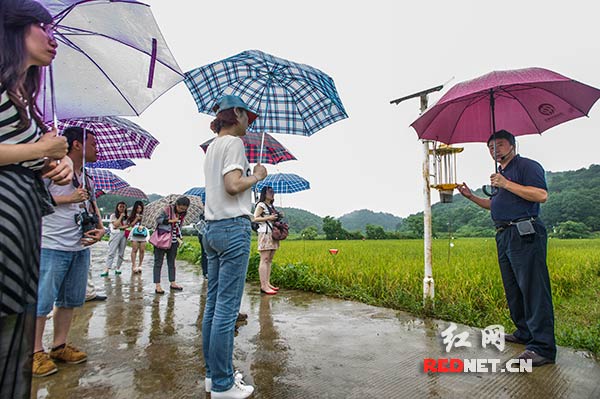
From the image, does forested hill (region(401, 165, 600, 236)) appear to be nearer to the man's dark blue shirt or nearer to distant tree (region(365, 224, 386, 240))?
distant tree (region(365, 224, 386, 240))

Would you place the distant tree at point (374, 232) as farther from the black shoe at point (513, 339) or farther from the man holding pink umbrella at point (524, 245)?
the man holding pink umbrella at point (524, 245)

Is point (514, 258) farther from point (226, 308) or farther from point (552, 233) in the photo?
point (552, 233)

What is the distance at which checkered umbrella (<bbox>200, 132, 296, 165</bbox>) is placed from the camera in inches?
187

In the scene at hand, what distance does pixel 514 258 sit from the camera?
2.81m

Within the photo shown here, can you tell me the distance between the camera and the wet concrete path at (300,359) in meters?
2.20

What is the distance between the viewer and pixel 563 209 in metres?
27.5

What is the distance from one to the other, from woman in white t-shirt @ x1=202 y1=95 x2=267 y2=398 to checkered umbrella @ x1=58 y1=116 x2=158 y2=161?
2.96m

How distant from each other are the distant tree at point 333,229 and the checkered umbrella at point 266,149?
2395 centimetres

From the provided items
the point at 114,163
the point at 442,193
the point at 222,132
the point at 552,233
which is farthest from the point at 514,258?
the point at 552,233

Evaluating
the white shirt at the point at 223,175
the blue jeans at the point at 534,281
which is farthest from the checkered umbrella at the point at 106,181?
the blue jeans at the point at 534,281

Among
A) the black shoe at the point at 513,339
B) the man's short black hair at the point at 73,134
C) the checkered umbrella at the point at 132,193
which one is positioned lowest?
the black shoe at the point at 513,339

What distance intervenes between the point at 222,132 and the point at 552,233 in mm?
32881

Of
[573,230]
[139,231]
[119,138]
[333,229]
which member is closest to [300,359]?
[119,138]

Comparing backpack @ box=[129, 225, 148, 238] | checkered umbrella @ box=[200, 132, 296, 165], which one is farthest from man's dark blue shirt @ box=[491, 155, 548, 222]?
backpack @ box=[129, 225, 148, 238]
